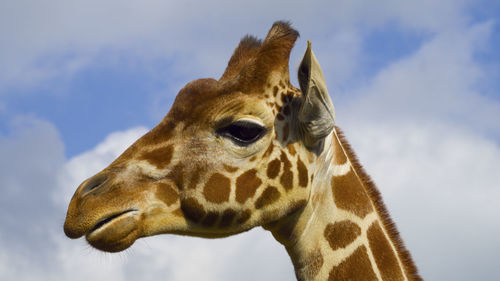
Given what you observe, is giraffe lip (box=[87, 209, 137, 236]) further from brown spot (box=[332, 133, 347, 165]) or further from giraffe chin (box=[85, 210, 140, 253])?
brown spot (box=[332, 133, 347, 165])

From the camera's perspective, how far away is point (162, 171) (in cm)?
631

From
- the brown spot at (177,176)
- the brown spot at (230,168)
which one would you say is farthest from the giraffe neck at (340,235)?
the brown spot at (177,176)

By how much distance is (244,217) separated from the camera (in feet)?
21.0

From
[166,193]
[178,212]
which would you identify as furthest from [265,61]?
[178,212]

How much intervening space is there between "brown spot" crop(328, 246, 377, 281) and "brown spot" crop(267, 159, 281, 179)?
1.36 meters

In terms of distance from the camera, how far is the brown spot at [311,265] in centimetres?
655

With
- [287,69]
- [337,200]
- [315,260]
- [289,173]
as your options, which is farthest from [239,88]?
[315,260]

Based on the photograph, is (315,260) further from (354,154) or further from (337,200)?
(354,154)

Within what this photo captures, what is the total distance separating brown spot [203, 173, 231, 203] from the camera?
632cm

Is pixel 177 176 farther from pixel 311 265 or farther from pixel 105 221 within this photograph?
pixel 311 265

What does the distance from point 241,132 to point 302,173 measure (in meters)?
0.91

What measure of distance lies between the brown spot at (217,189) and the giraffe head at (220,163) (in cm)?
1

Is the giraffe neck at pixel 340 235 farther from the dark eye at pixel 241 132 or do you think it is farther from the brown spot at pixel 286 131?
the dark eye at pixel 241 132

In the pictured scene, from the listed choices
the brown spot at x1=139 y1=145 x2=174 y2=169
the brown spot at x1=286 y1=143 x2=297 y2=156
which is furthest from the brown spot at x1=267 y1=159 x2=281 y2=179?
the brown spot at x1=139 y1=145 x2=174 y2=169
